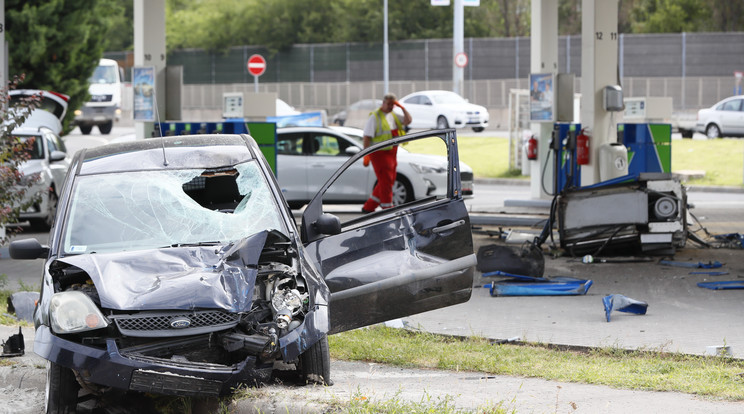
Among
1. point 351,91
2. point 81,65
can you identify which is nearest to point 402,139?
point 81,65

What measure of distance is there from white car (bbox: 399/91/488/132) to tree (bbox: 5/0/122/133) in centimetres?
1527

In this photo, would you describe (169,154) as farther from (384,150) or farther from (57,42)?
(57,42)

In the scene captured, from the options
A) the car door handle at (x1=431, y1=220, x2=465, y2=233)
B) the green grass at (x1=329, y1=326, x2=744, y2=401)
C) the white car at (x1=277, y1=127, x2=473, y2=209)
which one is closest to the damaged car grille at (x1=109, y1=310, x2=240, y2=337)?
the green grass at (x1=329, y1=326, x2=744, y2=401)

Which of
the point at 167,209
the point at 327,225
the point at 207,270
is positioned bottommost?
the point at 207,270

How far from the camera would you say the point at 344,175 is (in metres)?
18.9

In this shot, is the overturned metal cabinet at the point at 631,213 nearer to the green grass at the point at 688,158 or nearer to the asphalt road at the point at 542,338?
the asphalt road at the point at 542,338

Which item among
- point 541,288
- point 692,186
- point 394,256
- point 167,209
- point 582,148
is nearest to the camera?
point 167,209

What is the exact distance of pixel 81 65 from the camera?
2914 centimetres

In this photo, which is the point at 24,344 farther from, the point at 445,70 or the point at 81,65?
the point at 445,70

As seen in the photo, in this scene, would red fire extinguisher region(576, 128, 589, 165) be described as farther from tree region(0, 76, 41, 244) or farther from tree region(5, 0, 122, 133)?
tree region(5, 0, 122, 133)

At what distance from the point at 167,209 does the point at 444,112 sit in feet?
116

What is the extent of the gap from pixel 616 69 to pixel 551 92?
219 cm

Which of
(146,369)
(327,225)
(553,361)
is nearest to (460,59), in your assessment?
(553,361)

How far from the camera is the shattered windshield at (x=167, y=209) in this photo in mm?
6914
